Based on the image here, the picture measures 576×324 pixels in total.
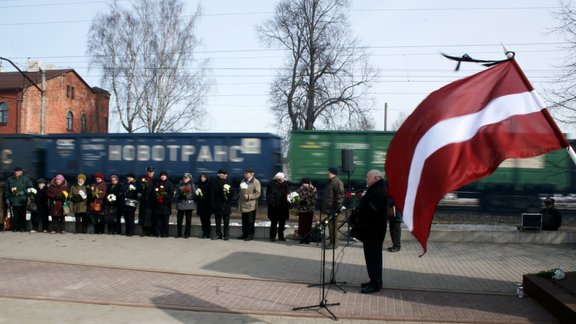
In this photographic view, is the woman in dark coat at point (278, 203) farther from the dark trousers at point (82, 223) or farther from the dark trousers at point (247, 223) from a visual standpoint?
the dark trousers at point (82, 223)

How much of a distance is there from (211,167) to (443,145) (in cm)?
1975

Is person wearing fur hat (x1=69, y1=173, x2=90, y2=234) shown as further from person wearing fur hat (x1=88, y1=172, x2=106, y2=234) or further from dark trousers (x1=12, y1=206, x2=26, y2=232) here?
dark trousers (x1=12, y1=206, x2=26, y2=232)

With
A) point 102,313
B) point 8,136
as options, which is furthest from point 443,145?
point 8,136

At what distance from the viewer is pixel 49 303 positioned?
7.26 metres

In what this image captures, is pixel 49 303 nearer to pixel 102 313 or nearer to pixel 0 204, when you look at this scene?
pixel 102 313

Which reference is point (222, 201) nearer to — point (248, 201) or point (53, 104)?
point (248, 201)

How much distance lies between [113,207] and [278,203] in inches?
181

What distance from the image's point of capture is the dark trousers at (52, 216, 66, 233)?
14337 millimetres

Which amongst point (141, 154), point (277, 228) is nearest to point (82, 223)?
point (277, 228)

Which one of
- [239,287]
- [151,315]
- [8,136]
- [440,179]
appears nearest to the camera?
[440,179]

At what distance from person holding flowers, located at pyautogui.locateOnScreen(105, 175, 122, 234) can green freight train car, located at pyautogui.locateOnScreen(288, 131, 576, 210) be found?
10.8m

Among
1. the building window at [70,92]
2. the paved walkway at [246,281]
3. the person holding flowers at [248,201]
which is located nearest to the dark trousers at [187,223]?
the paved walkway at [246,281]

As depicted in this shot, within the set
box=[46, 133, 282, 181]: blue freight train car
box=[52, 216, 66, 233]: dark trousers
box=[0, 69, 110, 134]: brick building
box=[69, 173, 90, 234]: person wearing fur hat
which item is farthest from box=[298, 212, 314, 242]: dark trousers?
box=[0, 69, 110, 134]: brick building

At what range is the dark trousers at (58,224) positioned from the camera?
1434cm
